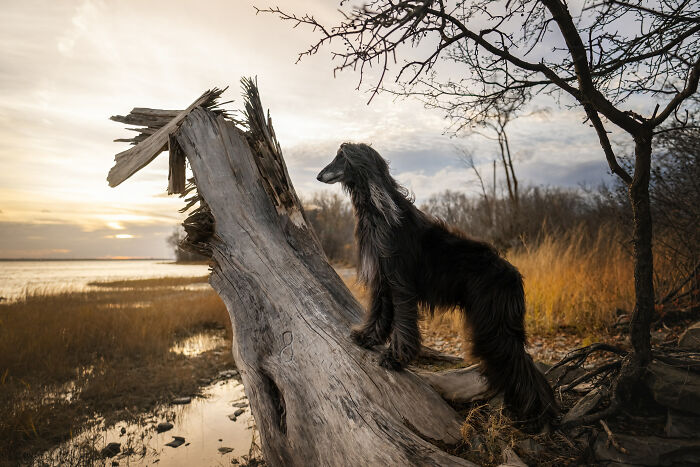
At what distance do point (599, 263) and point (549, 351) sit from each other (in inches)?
133

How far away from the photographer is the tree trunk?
2549 mm

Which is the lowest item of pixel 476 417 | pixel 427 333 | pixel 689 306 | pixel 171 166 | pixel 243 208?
pixel 427 333

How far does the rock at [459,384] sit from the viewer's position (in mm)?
3176

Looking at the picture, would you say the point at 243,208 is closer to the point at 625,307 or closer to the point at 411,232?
the point at 411,232

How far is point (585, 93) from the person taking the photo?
8.31ft

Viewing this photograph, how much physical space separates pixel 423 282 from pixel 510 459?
1.25 metres

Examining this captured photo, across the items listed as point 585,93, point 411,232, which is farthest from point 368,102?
point 585,93

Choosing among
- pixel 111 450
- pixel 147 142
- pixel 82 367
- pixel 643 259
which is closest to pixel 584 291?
pixel 643 259

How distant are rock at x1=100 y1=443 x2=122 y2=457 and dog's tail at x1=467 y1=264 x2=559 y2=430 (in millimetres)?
4090

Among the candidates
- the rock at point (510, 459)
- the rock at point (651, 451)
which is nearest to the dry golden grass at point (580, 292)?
the rock at point (651, 451)

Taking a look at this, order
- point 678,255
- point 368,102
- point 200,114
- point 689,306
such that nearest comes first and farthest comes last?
point 368,102
point 200,114
point 689,306
point 678,255

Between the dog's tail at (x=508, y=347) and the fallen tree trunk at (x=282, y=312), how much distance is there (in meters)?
0.54

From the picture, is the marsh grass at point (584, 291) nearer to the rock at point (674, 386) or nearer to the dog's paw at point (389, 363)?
the dog's paw at point (389, 363)

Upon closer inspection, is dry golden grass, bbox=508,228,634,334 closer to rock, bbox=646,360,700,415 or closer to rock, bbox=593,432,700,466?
rock, bbox=646,360,700,415
